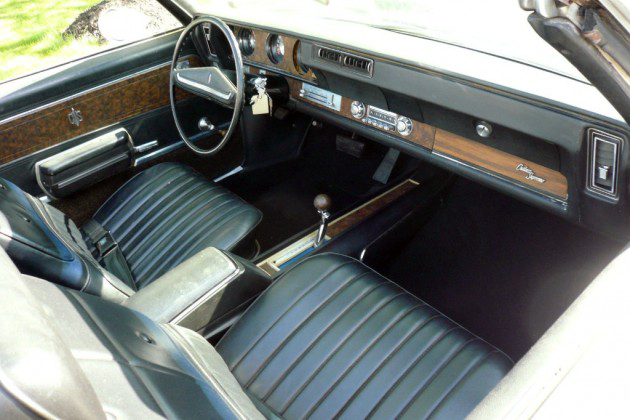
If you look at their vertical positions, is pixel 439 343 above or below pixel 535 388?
below

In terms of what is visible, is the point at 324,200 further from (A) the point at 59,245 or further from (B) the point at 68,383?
(B) the point at 68,383

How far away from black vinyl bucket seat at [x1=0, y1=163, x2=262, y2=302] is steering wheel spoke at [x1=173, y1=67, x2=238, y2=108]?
1.04 feet

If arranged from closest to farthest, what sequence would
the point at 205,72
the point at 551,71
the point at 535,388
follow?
the point at 535,388 → the point at 551,71 → the point at 205,72

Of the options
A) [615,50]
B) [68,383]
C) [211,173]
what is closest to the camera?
[68,383]

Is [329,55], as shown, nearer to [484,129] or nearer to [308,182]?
[484,129]

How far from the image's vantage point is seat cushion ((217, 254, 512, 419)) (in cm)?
130

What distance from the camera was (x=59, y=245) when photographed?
56.8 inches

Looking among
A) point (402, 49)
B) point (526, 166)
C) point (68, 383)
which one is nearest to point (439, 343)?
point (526, 166)

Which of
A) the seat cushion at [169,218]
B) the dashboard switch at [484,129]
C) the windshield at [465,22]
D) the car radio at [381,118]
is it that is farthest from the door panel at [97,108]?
the dashboard switch at [484,129]

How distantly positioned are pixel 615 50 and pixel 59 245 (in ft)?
4.26

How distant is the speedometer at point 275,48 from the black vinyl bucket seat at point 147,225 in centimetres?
55

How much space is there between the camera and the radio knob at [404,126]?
6.37 ft

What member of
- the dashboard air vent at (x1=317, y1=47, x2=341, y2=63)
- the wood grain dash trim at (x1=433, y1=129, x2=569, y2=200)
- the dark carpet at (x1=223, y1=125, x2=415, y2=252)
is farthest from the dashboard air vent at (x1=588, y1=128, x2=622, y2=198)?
the dark carpet at (x1=223, y1=125, x2=415, y2=252)

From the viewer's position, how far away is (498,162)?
5.57 ft
